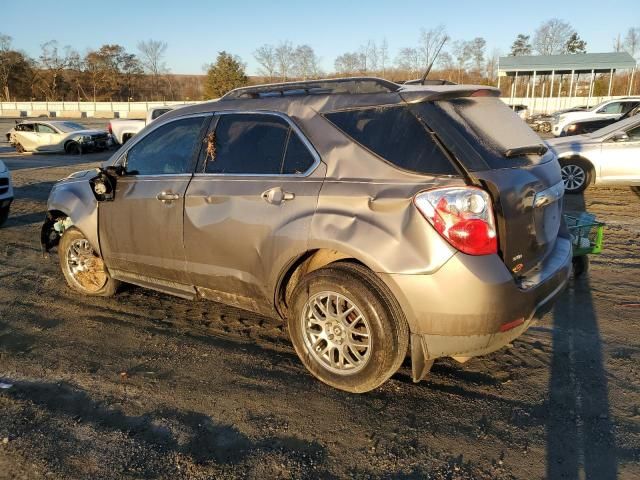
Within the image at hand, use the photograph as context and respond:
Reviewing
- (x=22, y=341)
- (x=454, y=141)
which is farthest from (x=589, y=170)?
(x=22, y=341)

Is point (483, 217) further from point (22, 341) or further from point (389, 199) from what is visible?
point (22, 341)

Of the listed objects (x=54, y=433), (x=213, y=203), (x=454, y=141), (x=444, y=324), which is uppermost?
(x=454, y=141)

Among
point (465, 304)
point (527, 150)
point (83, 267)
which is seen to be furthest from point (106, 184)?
point (527, 150)

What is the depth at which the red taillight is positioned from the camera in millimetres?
2748

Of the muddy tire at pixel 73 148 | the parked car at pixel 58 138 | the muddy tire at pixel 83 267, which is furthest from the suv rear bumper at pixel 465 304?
the muddy tire at pixel 73 148

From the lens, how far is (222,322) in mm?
4457

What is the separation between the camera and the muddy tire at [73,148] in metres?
21.7

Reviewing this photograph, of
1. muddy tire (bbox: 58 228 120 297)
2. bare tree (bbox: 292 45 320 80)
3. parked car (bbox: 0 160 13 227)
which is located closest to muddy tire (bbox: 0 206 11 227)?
parked car (bbox: 0 160 13 227)

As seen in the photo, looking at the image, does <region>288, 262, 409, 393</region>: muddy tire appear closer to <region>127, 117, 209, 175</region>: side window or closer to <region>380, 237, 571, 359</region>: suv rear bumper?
<region>380, 237, 571, 359</region>: suv rear bumper

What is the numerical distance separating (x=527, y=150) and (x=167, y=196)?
2655 millimetres

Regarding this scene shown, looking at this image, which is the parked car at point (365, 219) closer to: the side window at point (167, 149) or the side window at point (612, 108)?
the side window at point (167, 149)

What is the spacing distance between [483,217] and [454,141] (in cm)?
49

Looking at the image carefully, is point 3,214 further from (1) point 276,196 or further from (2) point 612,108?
(2) point 612,108

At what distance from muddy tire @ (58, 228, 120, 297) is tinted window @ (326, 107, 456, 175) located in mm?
2960
